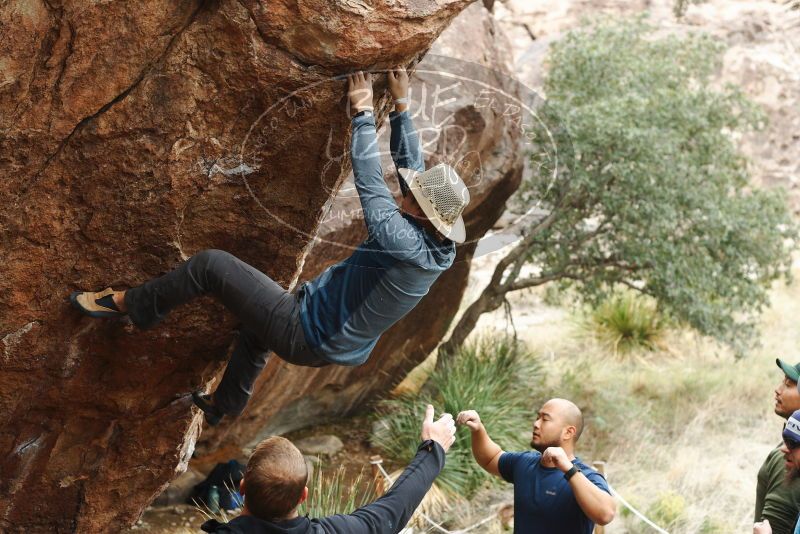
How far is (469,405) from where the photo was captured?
953cm

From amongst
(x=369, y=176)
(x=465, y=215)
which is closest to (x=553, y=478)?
(x=369, y=176)

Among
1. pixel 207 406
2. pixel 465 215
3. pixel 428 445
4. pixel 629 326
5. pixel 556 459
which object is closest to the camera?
pixel 428 445

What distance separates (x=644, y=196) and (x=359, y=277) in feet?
20.1

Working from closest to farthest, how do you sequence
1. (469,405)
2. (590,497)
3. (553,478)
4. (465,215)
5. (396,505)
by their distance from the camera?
(396,505) < (590,497) < (553,478) < (465,215) < (469,405)

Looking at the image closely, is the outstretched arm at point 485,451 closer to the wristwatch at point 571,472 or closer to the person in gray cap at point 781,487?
the wristwatch at point 571,472

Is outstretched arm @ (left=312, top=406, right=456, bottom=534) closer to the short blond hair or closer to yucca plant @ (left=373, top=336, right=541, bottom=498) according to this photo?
the short blond hair

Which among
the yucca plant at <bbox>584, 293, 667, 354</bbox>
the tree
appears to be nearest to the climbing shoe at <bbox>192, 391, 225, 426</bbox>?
the tree

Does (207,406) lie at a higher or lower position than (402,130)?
lower

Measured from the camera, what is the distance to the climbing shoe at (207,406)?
5.20m

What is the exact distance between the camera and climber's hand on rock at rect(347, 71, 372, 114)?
4273 mm

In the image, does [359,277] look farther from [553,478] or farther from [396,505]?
[553,478]

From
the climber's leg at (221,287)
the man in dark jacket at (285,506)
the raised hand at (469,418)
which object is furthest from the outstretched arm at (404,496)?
the climber's leg at (221,287)

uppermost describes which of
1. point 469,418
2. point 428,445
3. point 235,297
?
point 235,297

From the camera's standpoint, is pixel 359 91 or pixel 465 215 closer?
pixel 359 91
